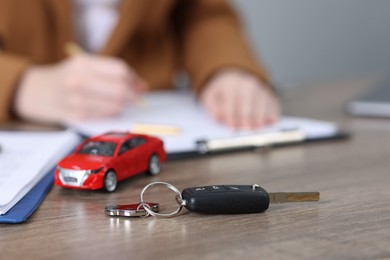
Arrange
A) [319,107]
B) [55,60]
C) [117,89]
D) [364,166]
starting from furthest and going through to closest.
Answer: [55,60] < [319,107] < [117,89] < [364,166]

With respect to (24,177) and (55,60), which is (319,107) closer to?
(55,60)

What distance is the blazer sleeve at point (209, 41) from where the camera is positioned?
103 centimetres

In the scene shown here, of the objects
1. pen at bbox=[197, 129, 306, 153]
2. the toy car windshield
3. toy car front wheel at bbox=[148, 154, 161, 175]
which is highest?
Result: pen at bbox=[197, 129, 306, 153]

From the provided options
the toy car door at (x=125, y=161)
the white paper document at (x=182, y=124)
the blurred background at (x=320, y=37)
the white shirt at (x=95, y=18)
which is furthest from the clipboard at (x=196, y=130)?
the blurred background at (x=320, y=37)

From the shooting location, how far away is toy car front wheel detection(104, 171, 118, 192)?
0.50m

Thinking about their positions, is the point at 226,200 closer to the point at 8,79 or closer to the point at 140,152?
the point at 140,152

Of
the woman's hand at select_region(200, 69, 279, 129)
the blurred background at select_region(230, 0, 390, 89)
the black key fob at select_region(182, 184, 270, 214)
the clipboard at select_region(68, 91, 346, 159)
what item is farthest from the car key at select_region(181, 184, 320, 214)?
the blurred background at select_region(230, 0, 390, 89)

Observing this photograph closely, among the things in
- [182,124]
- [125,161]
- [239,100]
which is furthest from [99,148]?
[239,100]

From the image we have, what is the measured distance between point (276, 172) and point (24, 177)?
0.23 meters

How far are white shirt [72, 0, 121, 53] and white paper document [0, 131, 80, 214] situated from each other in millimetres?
477

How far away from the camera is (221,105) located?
880 mm

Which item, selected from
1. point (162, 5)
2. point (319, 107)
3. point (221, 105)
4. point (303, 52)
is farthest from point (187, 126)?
point (303, 52)

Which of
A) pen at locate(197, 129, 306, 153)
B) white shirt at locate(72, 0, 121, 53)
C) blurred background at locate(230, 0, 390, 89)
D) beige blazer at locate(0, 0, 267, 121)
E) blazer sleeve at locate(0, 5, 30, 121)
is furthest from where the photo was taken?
blurred background at locate(230, 0, 390, 89)

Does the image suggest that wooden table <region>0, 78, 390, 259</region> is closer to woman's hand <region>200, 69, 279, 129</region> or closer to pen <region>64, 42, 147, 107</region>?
woman's hand <region>200, 69, 279, 129</region>
